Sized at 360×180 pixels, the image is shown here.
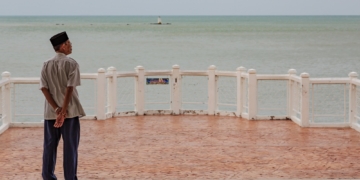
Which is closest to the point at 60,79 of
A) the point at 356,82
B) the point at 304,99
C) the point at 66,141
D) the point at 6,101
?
the point at 66,141

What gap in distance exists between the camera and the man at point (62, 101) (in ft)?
23.2

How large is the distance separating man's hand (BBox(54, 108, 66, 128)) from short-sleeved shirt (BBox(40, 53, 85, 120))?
83 millimetres

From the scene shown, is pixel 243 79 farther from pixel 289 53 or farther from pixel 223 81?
pixel 289 53

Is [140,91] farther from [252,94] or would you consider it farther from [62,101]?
[62,101]

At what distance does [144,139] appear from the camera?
427 inches

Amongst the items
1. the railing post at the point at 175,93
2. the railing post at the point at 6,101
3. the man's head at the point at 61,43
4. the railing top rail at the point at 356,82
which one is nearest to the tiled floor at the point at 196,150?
the railing post at the point at 6,101

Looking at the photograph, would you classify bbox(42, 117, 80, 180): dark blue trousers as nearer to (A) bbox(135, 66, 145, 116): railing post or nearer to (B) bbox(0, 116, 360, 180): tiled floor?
(B) bbox(0, 116, 360, 180): tiled floor

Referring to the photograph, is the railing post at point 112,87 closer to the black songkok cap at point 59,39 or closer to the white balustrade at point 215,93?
the white balustrade at point 215,93

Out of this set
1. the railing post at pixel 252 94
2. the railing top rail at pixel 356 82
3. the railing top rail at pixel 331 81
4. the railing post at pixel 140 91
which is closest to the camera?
the railing top rail at pixel 356 82

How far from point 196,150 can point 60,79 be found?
10.9 feet

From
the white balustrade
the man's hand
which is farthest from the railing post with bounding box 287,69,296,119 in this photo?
the man's hand

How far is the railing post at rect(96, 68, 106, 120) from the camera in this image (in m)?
12.8

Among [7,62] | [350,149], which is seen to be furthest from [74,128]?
[7,62]

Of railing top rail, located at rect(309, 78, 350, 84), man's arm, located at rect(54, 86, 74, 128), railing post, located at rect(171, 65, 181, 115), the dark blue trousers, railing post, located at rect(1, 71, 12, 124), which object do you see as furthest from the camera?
railing post, located at rect(171, 65, 181, 115)
